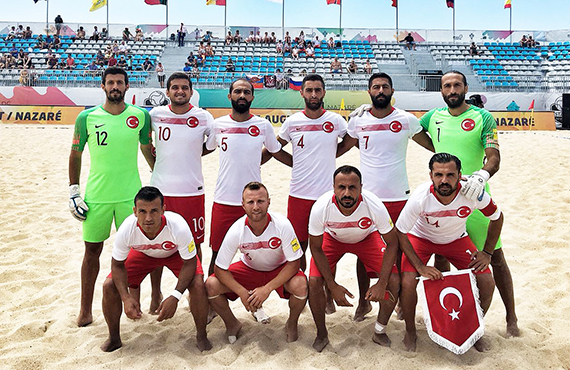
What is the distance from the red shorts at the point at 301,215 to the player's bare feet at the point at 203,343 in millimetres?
1251

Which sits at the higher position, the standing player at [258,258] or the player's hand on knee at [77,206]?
the player's hand on knee at [77,206]

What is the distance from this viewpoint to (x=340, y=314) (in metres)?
3.80

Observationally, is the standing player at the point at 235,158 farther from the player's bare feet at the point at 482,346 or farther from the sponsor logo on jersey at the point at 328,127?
the player's bare feet at the point at 482,346

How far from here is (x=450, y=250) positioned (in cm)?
332

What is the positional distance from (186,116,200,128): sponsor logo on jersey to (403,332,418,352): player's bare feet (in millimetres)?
2494

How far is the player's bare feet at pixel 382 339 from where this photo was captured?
3189 millimetres

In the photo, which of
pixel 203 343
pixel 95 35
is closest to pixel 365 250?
pixel 203 343

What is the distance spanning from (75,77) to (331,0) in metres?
19.7

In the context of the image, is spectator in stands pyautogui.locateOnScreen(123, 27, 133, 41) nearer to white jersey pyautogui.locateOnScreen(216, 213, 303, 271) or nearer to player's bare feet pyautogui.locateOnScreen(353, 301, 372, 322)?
white jersey pyautogui.locateOnScreen(216, 213, 303, 271)

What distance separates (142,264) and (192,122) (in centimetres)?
133

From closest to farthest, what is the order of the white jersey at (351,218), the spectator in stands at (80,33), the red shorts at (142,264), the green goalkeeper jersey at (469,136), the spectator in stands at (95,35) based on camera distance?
1. the white jersey at (351,218)
2. the red shorts at (142,264)
3. the green goalkeeper jersey at (469,136)
4. the spectator in stands at (95,35)
5. the spectator in stands at (80,33)

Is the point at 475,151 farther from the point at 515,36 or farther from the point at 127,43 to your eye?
the point at 515,36

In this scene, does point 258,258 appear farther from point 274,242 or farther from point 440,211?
point 440,211

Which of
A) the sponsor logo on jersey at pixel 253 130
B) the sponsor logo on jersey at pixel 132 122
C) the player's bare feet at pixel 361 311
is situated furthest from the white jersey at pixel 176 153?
the player's bare feet at pixel 361 311
